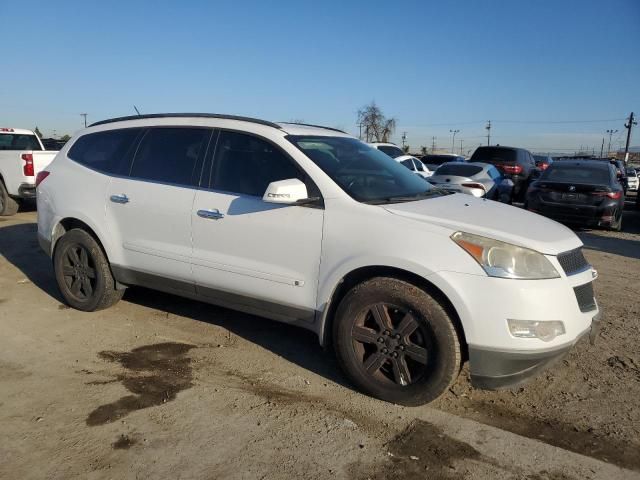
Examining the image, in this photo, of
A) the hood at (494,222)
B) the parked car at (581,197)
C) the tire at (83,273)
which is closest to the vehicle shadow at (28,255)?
the tire at (83,273)

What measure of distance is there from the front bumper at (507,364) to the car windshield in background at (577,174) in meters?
8.52

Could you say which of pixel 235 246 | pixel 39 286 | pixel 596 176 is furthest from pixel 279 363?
pixel 596 176

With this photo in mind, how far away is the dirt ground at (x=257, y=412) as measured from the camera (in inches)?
108

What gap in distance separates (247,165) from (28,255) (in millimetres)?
4810

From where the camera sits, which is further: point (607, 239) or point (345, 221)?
point (607, 239)

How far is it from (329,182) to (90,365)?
221 cm

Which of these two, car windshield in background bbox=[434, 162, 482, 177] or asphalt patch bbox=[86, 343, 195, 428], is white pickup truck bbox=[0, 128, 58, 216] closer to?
asphalt patch bbox=[86, 343, 195, 428]

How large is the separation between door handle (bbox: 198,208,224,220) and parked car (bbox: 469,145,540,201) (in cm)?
1327

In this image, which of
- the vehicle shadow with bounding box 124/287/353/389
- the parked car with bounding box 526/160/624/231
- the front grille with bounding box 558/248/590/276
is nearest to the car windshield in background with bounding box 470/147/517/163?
the parked car with bounding box 526/160/624/231

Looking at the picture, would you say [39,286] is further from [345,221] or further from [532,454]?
[532,454]

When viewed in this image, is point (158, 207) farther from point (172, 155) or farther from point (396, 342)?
point (396, 342)

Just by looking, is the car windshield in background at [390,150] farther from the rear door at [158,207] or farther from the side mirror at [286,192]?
the side mirror at [286,192]

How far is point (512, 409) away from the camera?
3420mm

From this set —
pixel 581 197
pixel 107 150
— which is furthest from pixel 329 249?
pixel 581 197
